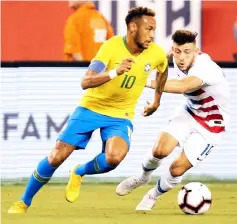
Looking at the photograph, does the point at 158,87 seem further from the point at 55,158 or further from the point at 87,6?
the point at 87,6

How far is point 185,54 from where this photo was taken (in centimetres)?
1259

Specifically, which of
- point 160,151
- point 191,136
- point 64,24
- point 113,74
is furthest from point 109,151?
point 64,24

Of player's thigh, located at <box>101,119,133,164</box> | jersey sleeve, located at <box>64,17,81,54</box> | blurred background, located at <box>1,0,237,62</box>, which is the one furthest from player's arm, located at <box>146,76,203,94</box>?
blurred background, located at <box>1,0,237,62</box>

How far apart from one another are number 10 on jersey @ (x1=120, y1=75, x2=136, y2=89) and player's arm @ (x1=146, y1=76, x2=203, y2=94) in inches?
7.0

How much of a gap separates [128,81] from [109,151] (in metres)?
0.71

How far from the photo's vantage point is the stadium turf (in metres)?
11.6

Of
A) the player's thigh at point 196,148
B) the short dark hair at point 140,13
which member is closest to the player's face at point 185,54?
the short dark hair at point 140,13

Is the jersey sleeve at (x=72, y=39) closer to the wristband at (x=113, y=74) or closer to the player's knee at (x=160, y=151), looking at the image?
the player's knee at (x=160, y=151)

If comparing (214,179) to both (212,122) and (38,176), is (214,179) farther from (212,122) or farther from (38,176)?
(38,176)

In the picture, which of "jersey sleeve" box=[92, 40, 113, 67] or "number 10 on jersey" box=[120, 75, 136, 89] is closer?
"jersey sleeve" box=[92, 40, 113, 67]

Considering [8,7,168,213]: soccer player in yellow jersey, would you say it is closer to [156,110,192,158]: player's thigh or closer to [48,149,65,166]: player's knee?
[48,149,65,166]: player's knee

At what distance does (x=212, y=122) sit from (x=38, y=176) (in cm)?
194

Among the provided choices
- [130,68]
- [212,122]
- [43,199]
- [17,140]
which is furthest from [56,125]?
[130,68]

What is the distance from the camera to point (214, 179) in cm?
1564
